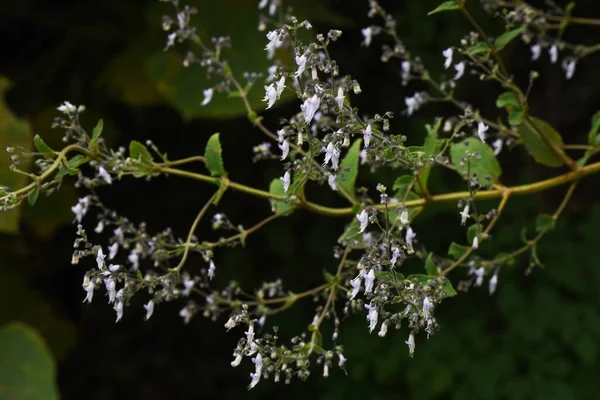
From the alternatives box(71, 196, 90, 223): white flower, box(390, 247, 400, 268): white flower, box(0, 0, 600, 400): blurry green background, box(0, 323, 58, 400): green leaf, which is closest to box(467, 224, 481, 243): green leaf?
box(390, 247, 400, 268): white flower

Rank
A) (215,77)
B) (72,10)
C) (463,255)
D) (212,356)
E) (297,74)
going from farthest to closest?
1. (212,356)
2. (72,10)
3. (215,77)
4. (463,255)
5. (297,74)

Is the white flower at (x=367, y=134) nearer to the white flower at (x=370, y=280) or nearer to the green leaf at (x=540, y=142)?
the white flower at (x=370, y=280)

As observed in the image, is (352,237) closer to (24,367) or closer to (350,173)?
(350,173)

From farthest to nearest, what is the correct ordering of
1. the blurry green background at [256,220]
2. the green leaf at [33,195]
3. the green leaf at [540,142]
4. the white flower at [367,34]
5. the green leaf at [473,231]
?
the blurry green background at [256,220] → the white flower at [367,34] → the green leaf at [540,142] → the green leaf at [473,231] → the green leaf at [33,195]

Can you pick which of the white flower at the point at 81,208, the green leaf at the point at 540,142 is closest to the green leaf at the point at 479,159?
the green leaf at the point at 540,142

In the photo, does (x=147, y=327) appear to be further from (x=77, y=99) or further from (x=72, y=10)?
(x=72, y=10)

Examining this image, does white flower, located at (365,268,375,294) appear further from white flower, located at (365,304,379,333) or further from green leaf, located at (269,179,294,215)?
green leaf, located at (269,179,294,215)

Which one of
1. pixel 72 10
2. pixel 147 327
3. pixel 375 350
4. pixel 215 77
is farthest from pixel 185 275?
pixel 147 327
